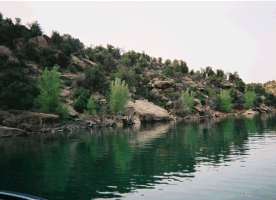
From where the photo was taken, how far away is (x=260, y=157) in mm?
52250

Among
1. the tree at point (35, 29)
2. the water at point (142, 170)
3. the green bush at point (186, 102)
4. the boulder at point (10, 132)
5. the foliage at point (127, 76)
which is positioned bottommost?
the water at point (142, 170)

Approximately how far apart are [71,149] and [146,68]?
447 ft

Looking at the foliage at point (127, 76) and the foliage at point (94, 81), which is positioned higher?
the foliage at point (127, 76)

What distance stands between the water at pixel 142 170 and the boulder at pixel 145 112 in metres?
64.1

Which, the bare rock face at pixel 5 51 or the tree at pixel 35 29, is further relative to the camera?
the tree at pixel 35 29

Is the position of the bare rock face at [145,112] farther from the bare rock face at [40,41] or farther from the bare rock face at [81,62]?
the bare rock face at [40,41]

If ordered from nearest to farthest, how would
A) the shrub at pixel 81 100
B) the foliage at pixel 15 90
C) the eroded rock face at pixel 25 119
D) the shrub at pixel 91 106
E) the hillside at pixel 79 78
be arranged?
the eroded rock face at pixel 25 119, the foliage at pixel 15 90, the hillside at pixel 79 78, the shrub at pixel 91 106, the shrub at pixel 81 100

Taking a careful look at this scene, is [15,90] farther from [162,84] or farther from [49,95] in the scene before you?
[162,84]

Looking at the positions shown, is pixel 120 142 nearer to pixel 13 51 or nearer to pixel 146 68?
pixel 13 51

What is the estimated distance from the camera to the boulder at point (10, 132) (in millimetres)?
85613

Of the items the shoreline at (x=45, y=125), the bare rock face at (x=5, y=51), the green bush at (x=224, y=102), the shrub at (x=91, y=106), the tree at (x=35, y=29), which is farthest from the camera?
the green bush at (x=224, y=102)

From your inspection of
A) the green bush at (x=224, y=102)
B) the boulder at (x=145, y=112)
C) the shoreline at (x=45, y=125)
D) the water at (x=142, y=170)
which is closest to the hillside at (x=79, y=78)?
the green bush at (x=224, y=102)

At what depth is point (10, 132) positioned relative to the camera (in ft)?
286

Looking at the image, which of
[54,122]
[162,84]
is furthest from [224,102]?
[54,122]
